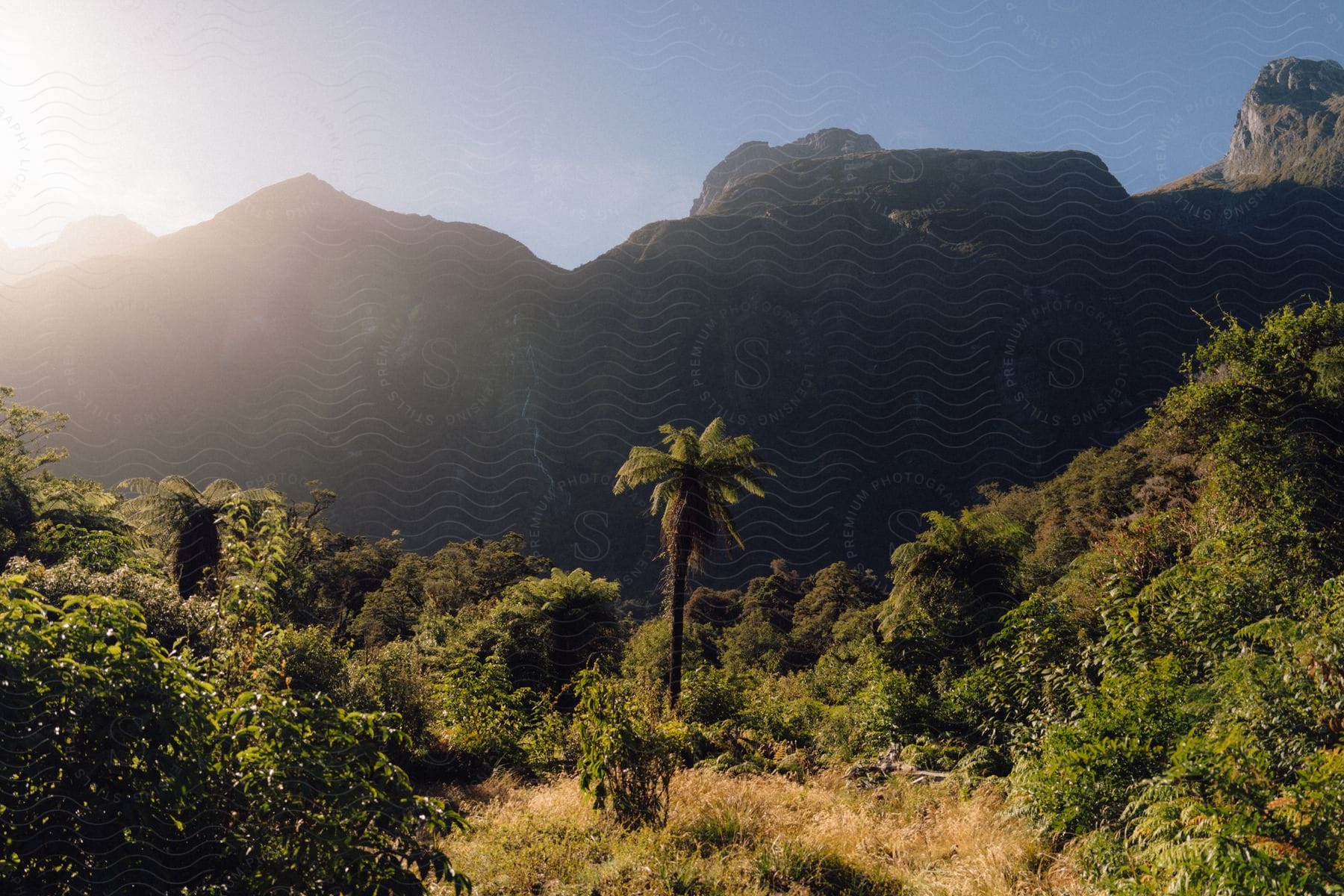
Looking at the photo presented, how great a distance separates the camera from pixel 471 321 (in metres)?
99.0

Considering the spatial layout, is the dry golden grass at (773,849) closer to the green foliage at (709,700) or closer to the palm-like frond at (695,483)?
the green foliage at (709,700)

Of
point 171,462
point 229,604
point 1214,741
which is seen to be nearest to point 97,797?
point 229,604

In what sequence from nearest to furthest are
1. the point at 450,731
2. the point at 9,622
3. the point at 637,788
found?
the point at 9,622, the point at 637,788, the point at 450,731

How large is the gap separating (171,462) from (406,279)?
47.4m

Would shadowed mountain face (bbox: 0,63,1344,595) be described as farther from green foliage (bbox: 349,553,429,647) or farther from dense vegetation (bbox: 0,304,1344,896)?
dense vegetation (bbox: 0,304,1344,896)

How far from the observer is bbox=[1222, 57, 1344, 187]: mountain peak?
103 metres

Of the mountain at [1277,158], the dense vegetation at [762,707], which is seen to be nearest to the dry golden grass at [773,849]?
the dense vegetation at [762,707]

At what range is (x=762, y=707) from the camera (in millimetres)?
12391

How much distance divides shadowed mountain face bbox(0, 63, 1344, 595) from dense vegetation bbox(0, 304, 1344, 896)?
6556cm

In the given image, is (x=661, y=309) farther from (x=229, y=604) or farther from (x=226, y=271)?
(x=229, y=604)

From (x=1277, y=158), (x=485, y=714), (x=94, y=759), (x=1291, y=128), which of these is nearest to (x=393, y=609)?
(x=485, y=714)

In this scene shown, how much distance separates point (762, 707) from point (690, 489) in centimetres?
508

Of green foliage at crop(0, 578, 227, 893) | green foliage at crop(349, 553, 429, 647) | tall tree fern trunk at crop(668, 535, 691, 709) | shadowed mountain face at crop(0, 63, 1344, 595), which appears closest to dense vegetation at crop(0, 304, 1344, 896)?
green foliage at crop(0, 578, 227, 893)

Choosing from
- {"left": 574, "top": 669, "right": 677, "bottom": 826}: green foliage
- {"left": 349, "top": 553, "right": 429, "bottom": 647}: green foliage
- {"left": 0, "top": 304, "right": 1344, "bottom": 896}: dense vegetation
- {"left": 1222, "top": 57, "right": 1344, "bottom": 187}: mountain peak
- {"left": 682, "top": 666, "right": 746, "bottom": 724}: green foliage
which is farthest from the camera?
{"left": 1222, "top": 57, "right": 1344, "bottom": 187}: mountain peak
